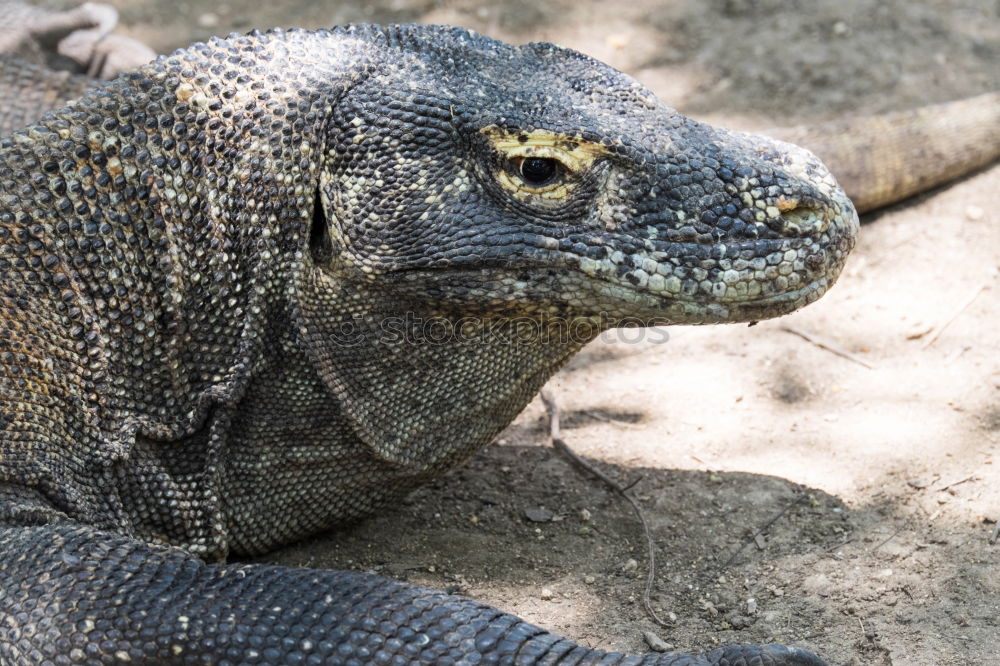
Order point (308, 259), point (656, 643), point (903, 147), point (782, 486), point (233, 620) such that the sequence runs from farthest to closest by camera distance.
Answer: point (903, 147) → point (782, 486) → point (656, 643) → point (308, 259) → point (233, 620)

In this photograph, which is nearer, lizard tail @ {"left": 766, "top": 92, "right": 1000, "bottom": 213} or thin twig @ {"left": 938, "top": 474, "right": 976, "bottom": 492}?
Result: thin twig @ {"left": 938, "top": 474, "right": 976, "bottom": 492}

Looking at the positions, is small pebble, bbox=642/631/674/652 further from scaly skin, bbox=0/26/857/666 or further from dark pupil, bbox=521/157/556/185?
dark pupil, bbox=521/157/556/185

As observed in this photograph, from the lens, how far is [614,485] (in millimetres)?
5891

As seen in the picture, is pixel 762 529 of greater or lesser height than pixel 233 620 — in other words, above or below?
below

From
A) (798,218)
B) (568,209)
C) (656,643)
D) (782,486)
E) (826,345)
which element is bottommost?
(826,345)

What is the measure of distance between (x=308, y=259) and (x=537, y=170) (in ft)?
3.30

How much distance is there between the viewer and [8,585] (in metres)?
4.01

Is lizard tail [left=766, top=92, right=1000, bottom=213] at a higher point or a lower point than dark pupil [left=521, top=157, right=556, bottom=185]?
lower

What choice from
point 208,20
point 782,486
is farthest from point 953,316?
point 208,20

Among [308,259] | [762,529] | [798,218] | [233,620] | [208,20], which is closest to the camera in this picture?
[233,620]

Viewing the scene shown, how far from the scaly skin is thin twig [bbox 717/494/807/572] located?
4.33ft

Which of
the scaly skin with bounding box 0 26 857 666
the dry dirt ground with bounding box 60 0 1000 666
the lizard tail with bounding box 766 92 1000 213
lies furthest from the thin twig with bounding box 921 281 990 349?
the scaly skin with bounding box 0 26 857 666

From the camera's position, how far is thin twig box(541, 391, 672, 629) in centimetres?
504

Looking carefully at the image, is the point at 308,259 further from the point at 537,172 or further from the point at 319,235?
the point at 537,172
